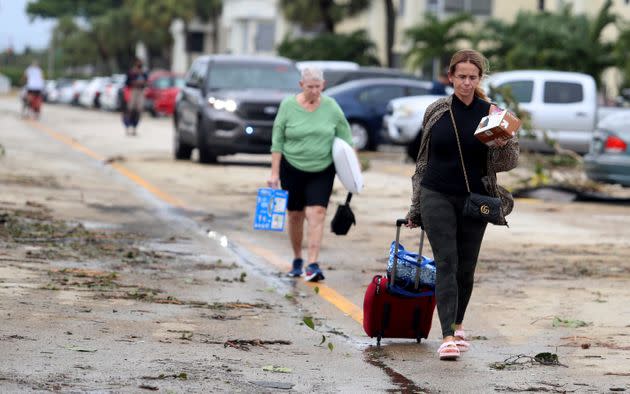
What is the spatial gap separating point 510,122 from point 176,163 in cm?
1783

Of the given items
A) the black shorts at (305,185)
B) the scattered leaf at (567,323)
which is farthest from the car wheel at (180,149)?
the scattered leaf at (567,323)

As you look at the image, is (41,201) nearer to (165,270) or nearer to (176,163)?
(165,270)

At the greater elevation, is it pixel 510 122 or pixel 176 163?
pixel 510 122

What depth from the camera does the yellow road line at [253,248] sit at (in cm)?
1043

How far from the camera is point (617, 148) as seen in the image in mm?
19891

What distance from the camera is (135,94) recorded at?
3616 cm

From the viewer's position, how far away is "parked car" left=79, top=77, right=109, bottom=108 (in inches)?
2581

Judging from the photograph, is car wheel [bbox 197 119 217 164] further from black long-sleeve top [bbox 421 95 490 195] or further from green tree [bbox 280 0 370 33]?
green tree [bbox 280 0 370 33]

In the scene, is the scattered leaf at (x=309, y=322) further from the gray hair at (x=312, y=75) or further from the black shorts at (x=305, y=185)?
the gray hair at (x=312, y=75)

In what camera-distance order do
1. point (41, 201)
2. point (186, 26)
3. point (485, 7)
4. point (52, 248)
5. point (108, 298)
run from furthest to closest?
1. point (186, 26)
2. point (485, 7)
3. point (41, 201)
4. point (52, 248)
5. point (108, 298)

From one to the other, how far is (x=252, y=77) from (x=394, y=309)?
54.0 feet

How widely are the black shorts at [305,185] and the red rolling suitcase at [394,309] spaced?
278 cm

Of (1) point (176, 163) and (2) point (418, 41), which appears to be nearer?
(1) point (176, 163)

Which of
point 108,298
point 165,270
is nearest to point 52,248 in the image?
point 165,270
